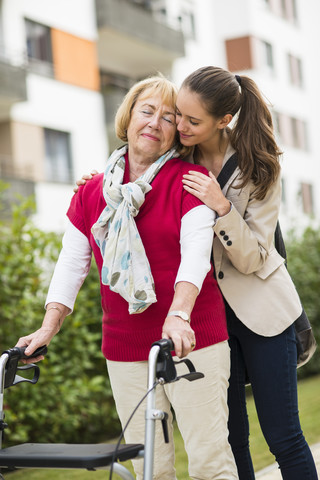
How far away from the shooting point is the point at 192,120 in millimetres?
3570

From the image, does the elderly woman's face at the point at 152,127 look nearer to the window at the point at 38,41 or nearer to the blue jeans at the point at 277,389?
the blue jeans at the point at 277,389

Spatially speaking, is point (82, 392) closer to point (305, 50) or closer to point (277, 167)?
point (277, 167)

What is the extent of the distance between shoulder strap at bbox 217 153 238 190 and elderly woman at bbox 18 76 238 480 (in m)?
0.25

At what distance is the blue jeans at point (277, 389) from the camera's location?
3748mm

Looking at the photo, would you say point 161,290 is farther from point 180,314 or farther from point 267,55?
point 267,55

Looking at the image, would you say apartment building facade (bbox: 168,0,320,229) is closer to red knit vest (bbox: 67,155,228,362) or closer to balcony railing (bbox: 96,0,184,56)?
balcony railing (bbox: 96,0,184,56)

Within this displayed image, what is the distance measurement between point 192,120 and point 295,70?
29517 mm

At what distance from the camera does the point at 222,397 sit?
3414 millimetres

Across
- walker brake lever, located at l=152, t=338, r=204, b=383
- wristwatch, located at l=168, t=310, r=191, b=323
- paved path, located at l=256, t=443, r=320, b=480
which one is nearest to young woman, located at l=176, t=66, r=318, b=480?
wristwatch, located at l=168, t=310, r=191, b=323

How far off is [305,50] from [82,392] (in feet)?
89.8

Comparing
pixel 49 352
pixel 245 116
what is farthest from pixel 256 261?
pixel 49 352

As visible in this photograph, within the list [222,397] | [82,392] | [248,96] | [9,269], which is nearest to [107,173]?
[248,96]

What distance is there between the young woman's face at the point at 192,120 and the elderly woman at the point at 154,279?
0.08m

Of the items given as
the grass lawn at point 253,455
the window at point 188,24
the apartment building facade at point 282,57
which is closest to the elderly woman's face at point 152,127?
the grass lawn at point 253,455
